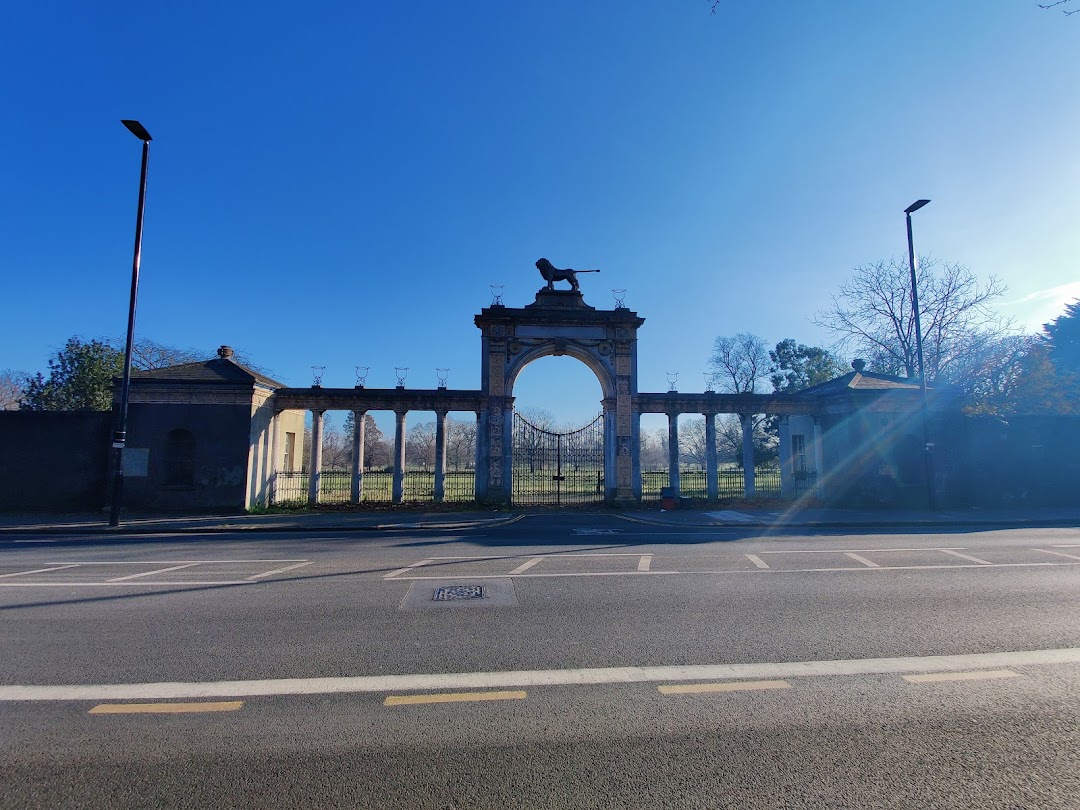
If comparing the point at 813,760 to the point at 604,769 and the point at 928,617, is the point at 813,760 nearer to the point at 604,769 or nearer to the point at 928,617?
the point at 604,769

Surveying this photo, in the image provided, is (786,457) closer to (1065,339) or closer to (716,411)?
(716,411)

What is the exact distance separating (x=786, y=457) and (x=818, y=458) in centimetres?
374

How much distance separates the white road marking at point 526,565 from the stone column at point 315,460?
13501mm

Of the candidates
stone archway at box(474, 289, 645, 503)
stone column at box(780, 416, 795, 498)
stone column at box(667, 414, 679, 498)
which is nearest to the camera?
stone archway at box(474, 289, 645, 503)

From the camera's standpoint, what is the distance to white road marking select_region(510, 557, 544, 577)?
8.80 metres

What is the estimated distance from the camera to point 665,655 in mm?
5000

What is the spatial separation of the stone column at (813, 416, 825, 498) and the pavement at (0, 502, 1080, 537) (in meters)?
2.09

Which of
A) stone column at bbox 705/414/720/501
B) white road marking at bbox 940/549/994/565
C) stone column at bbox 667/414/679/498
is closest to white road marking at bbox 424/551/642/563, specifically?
white road marking at bbox 940/549/994/565

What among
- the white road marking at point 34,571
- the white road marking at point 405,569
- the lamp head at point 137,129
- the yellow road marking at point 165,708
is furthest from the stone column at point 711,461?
the lamp head at point 137,129

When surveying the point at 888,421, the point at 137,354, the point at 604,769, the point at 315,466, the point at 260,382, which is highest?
the point at 137,354

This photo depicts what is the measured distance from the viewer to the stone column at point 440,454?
21.1 m

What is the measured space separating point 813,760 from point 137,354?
1926 inches

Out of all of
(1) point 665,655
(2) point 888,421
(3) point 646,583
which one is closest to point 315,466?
(3) point 646,583

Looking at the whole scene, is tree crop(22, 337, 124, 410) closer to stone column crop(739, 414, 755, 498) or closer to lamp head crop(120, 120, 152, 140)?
lamp head crop(120, 120, 152, 140)
